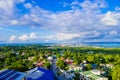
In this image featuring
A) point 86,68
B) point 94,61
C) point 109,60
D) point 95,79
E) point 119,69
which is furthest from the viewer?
point 109,60

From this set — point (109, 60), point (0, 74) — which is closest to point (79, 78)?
point (0, 74)

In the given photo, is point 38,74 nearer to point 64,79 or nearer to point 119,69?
point 64,79

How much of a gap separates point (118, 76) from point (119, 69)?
49.0 inches

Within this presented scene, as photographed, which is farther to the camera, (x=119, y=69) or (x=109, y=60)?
(x=109, y=60)

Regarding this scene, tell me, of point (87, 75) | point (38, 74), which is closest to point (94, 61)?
point (87, 75)

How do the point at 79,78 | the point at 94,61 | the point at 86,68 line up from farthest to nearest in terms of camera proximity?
the point at 94,61 → the point at 86,68 → the point at 79,78

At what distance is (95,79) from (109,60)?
81.7 ft

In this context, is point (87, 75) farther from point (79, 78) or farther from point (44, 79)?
point (44, 79)

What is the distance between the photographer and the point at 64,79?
1133 inches

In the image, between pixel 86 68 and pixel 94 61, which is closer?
pixel 86 68

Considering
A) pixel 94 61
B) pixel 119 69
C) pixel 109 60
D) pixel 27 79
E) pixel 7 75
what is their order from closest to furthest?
pixel 27 79 → pixel 7 75 → pixel 119 69 → pixel 94 61 → pixel 109 60

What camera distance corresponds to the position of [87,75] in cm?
3041

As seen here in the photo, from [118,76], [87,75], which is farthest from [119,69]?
[87,75]

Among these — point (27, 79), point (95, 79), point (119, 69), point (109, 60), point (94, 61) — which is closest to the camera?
point (27, 79)
